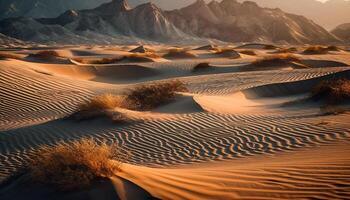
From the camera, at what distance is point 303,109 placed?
10953 mm

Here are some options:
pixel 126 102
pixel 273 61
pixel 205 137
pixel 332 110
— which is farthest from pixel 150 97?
pixel 273 61

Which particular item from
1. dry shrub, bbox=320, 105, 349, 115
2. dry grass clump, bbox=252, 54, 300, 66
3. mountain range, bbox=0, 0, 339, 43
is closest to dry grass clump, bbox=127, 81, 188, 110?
dry shrub, bbox=320, 105, 349, 115

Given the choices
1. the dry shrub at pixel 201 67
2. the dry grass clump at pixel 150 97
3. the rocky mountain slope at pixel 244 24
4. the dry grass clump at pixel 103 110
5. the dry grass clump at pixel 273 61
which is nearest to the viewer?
the dry grass clump at pixel 103 110

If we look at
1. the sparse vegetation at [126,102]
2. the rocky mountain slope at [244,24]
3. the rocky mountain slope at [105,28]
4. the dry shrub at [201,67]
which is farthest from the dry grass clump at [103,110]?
the rocky mountain slope at [244,24]

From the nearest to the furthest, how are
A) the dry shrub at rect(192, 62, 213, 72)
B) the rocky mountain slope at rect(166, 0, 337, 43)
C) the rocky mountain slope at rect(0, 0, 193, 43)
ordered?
the dry shrub at rect(192, 62, 213, 72) < the rocky mountain slope at rect(0, 0, 193, 43) < the rocky mountain slope at rect(166, 0, 337, 43)

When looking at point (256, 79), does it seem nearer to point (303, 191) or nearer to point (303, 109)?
point (303, 109)

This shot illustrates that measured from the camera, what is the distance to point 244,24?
301 feet

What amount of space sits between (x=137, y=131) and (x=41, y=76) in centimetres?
862

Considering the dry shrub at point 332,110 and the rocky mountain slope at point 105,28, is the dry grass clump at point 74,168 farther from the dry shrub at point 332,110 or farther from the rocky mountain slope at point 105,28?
the rocky mountain slope at point 105,28

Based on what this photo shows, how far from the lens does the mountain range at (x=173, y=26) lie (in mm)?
80750

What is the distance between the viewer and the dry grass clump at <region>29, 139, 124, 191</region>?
4.75 metres

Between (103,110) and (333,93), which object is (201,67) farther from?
(103,110)

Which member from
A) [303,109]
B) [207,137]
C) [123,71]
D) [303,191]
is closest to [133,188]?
[303,191]

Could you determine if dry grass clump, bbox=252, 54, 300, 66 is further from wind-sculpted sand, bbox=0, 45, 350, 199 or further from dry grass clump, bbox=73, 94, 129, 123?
dry grass clump, bbox=73, 94, 129, 123
